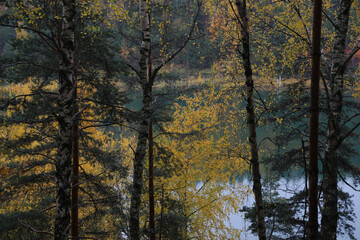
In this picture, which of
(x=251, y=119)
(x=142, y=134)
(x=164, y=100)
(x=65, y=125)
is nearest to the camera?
(x=65, y=125)

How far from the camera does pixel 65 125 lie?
3387 mm

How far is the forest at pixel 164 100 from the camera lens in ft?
11.1

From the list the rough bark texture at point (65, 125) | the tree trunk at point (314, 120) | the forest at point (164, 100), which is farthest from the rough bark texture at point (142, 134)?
the tree trunk at point (314, 120)

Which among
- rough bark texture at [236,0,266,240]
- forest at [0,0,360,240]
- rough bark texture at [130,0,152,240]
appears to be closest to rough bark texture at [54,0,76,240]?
forest at [0,0,360,240]

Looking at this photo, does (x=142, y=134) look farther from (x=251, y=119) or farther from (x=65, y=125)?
(x=251, y=119)

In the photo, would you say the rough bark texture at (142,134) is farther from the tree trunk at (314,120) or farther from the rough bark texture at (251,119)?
the tree trunk at (314,120)

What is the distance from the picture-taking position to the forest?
3397 mm

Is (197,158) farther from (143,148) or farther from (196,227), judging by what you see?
(143,148)

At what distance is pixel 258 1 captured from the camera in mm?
5730

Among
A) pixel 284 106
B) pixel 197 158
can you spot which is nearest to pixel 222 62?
pixel 284 106

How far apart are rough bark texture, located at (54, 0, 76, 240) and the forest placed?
0.01 m

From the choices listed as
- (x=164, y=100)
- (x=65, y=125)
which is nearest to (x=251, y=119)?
(x=65, y=125)

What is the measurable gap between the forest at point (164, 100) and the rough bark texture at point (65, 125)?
0.4 inches

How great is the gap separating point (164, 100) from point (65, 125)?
5.58 m
